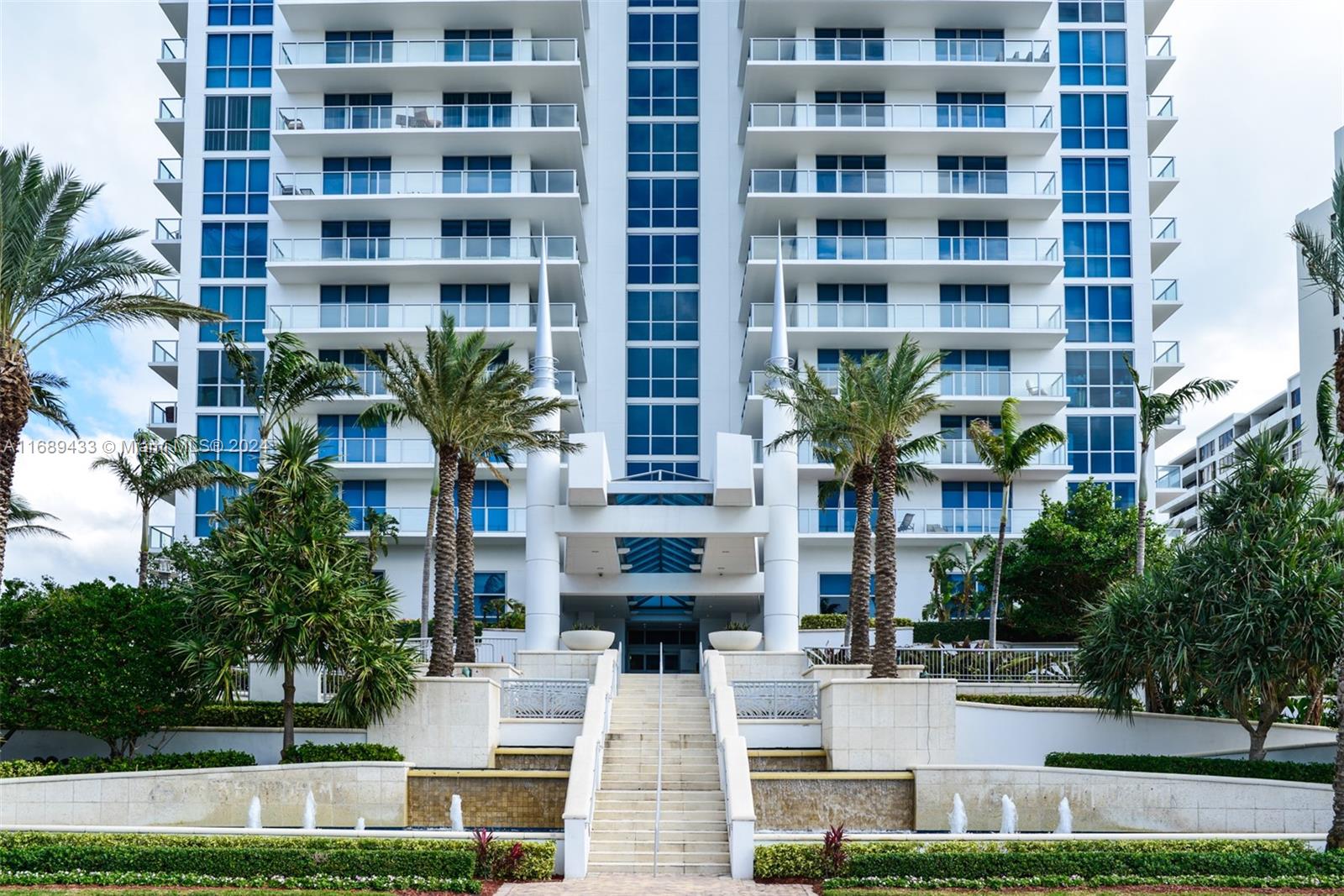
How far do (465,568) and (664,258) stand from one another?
26800 millimetres

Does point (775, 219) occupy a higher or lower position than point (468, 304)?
higher

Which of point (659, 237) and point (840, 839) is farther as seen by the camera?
point (659, 237)

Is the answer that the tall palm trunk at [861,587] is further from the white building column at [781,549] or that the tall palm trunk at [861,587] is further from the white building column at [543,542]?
the white building column at [543,542]

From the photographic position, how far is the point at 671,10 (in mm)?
58469

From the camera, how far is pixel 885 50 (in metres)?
53.1

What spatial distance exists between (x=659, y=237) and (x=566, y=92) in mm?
6997

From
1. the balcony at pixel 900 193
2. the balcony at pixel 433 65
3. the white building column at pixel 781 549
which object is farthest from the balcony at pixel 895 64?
the white building column at pixel 781 549

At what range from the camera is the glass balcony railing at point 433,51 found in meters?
53.0

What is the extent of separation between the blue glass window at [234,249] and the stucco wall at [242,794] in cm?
3223

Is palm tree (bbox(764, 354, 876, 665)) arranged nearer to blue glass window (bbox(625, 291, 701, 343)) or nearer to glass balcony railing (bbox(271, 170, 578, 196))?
glass balcony railing (bbox(271, 170, 578, 196))

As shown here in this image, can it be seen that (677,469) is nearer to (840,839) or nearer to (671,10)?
(671,10)

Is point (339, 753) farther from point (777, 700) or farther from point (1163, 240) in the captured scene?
point (1163, 240)

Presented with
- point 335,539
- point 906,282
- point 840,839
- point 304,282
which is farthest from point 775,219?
point 840,839

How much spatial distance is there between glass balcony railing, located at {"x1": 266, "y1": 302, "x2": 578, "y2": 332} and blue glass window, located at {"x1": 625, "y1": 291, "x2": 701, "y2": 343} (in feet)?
15.2
